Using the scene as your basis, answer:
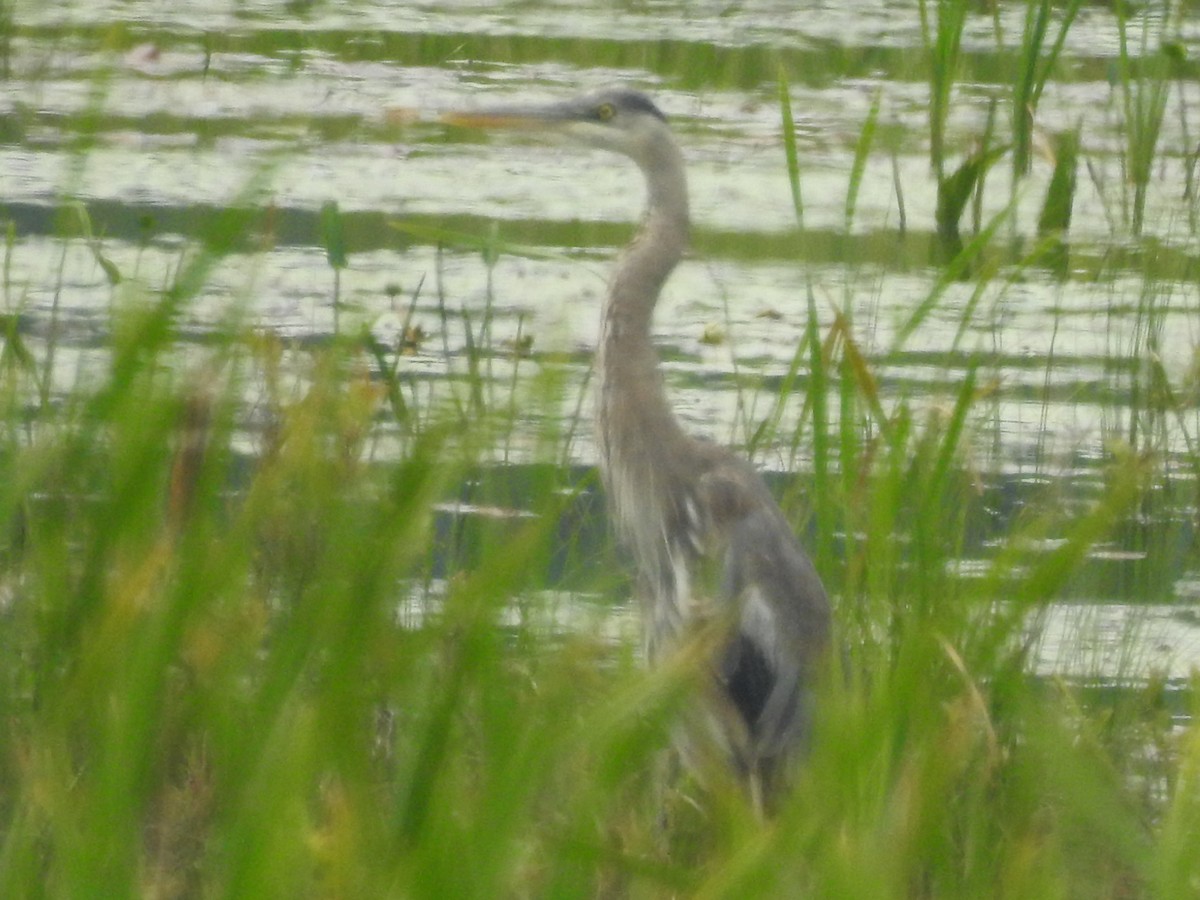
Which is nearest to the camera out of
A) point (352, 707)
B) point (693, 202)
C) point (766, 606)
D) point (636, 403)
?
point (352, 707)

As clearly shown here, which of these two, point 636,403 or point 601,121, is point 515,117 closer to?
point 601,121

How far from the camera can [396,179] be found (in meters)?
6.25

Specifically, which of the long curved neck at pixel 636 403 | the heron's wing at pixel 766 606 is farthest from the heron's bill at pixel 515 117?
the heron's wing at pixel 766 606

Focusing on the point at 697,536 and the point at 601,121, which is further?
the point at 601,121

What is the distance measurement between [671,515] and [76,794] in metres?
1.83

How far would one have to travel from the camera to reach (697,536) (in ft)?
11.2

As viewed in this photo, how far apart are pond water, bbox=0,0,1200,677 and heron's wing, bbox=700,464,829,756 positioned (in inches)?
10.9

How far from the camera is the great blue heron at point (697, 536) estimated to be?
3.32 meters

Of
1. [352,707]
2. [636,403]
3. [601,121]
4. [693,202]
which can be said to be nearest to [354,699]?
[352,707]

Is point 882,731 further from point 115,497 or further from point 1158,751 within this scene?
point 1158,751

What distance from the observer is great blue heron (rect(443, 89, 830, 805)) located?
131 inches

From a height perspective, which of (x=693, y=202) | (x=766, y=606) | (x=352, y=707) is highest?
(x=352, y=707)

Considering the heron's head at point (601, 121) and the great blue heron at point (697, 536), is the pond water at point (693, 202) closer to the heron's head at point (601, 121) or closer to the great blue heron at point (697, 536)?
the great blue heron at point (697, 536)

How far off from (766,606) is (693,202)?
2.96 m
